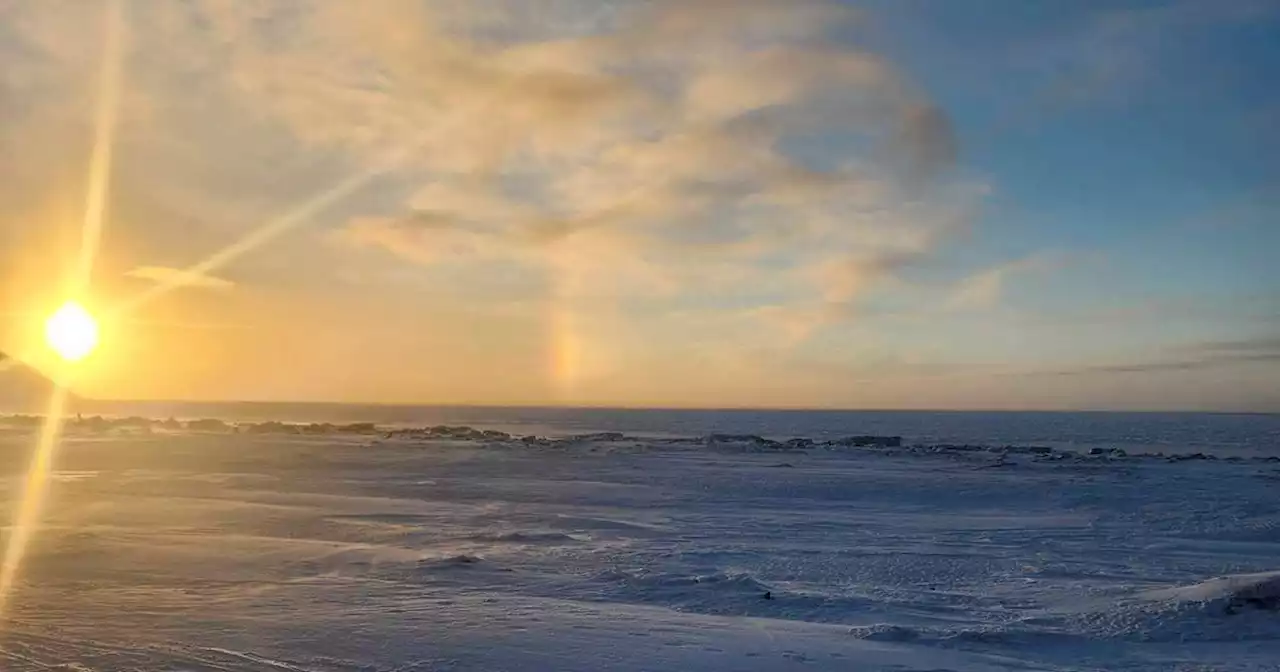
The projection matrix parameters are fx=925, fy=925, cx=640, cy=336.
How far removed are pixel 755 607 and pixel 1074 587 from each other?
5.16 metres

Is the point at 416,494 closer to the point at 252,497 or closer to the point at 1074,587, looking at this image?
the point at 252,497

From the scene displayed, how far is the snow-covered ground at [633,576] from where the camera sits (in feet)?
30.5

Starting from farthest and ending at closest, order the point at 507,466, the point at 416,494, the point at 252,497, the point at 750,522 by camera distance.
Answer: the point at 507,466
the point at 416,494
the point at 252,497
the point at 750,522

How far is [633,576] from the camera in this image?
13391 mm

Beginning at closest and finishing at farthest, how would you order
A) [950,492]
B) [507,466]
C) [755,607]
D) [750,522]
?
[755,607] < [750,522] < [950,492] < [507,466]

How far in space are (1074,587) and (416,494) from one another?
1774 cm

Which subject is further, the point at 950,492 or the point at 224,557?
the point at 950,492

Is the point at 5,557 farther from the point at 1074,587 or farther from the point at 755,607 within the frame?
the point at 1074,587

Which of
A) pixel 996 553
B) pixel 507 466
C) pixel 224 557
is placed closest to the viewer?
pixel 224 557

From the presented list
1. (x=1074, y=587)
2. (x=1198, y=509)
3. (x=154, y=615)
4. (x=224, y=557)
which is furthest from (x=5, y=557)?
(x=1198, y=509)

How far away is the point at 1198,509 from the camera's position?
24.4 m

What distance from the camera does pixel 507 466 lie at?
36.7m

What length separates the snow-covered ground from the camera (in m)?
9.30

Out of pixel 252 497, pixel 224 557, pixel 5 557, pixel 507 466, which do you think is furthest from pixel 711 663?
pixel 507 466
